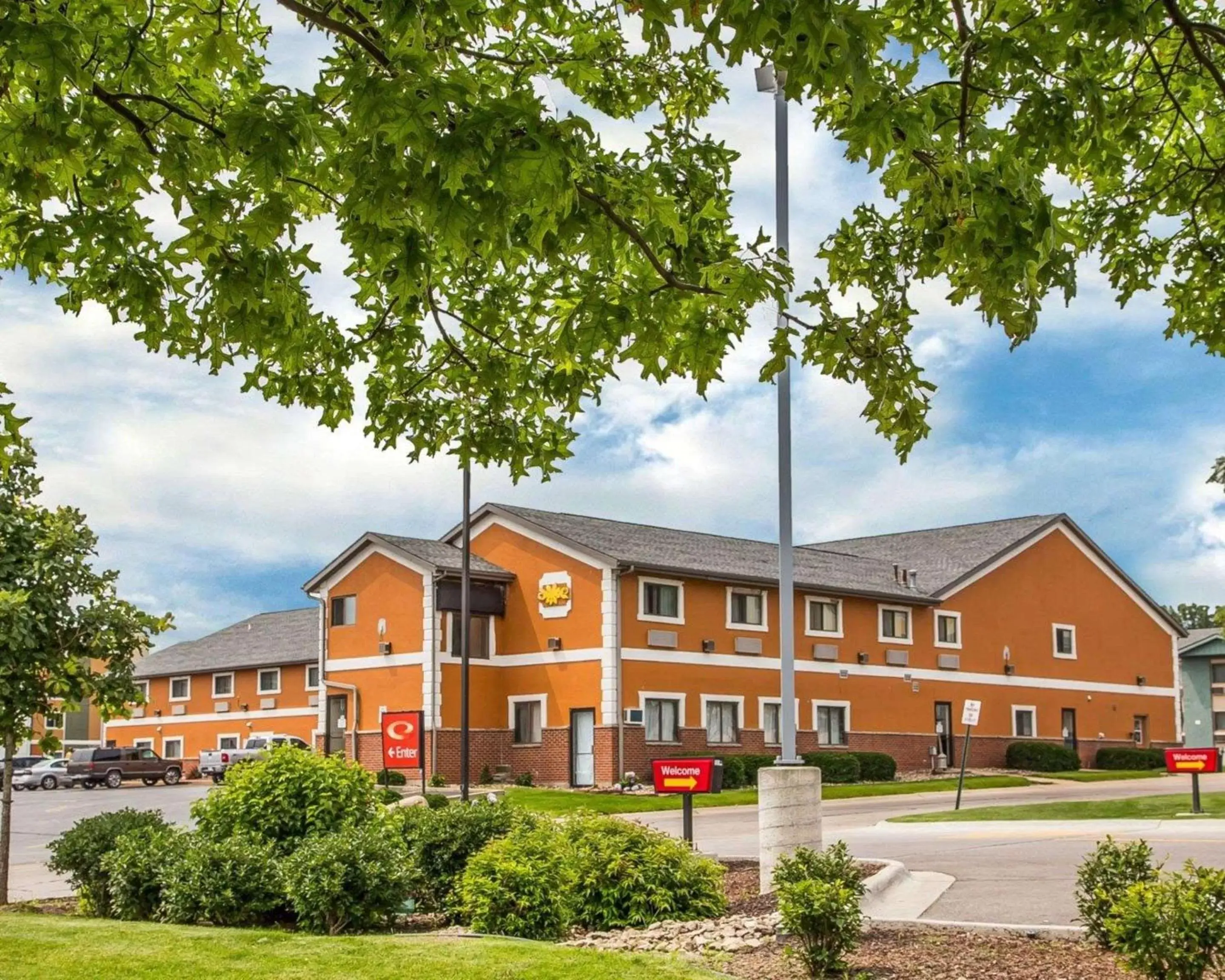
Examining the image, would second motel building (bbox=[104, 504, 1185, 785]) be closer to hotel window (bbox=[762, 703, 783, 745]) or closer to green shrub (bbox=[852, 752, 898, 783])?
hotel window (bbox=[762, 703, 783, 745])

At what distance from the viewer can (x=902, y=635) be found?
49.2m

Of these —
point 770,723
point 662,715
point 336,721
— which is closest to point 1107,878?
point 662,715

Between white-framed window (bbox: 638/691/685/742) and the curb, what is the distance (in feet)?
98.6

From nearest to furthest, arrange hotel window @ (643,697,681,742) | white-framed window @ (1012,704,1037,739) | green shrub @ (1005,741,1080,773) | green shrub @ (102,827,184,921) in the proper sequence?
green shrub @ (102,827,184,921) < hotel window @ (643,697,681,742) < green shrub @ (1005,741,1080,773) < white-framed window @ (1012,704,1037,739)

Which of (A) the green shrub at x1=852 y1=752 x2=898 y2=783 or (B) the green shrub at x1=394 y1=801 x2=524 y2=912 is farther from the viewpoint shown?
(A) the green shrub at x1=852 y1=752 x2=898 y2=783

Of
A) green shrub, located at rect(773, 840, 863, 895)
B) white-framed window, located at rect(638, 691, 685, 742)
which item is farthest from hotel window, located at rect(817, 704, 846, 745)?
green shrub, located at rect(773, 840, 863, 895)

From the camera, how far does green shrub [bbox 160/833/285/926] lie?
13.6 metres

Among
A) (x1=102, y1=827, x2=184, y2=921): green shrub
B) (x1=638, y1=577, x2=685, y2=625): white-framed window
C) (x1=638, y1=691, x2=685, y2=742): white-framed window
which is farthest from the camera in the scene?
(x1=638, y1=577, x2=685, y2=625): white-framed window

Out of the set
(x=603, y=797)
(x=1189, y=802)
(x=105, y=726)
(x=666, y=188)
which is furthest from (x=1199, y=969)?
(x=105, y=726)

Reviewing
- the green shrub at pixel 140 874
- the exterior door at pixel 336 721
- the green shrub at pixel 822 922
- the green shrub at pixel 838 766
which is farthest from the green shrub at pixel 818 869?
the exterior door at pixel 336 721

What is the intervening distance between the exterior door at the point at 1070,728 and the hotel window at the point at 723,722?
664 inches

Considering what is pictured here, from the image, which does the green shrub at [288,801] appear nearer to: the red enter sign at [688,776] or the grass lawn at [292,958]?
the grass lawn at [292,958]

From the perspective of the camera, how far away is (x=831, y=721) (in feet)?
153

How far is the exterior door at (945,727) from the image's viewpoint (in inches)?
1981
